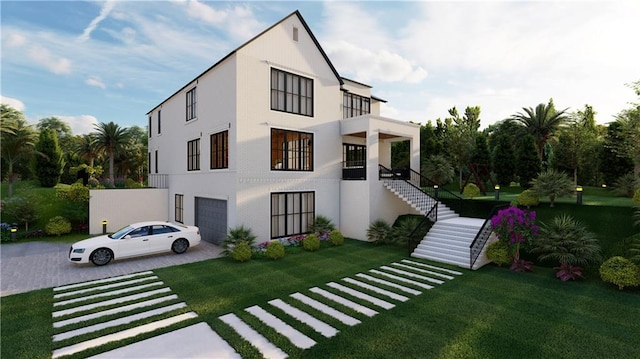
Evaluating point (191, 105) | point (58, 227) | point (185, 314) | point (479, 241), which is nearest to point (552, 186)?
point (479, 241)

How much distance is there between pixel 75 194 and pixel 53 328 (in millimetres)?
15378

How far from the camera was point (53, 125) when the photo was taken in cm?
5903

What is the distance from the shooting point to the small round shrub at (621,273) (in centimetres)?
872

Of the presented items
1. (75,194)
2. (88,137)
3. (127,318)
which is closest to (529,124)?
(127,318)

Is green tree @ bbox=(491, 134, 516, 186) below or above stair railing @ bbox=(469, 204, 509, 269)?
above

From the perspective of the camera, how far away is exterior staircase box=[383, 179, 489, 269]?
12.2 meters

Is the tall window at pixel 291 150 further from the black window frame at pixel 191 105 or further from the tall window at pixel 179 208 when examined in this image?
the tall window at pixel 179 208

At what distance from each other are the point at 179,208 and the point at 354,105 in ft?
46.3

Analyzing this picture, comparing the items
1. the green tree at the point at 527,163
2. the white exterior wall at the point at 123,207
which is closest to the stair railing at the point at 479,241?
the green tree at the point at 527,163

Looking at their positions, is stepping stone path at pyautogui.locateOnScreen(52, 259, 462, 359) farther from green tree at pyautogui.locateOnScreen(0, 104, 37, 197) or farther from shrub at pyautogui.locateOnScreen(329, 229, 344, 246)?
green tree at pyautogui.locateOnScreen(0, 104, 37, 197)

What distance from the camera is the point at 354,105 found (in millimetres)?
21109

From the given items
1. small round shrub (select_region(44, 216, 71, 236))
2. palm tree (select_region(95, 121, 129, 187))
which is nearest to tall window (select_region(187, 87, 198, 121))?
small round shrub (select_region(44, 216, 71, 236))

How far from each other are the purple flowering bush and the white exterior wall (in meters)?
20.4

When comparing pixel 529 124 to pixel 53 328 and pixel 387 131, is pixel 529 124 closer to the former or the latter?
pixel 387 131
